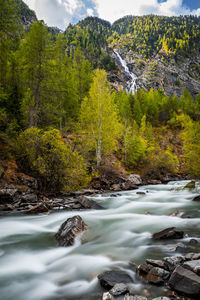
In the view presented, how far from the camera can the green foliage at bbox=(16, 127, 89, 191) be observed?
44.1ft

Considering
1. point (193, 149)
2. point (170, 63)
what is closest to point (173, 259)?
point (193, 149)

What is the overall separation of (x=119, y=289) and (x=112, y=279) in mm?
458

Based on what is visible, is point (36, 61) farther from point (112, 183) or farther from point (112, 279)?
point (112, 279)

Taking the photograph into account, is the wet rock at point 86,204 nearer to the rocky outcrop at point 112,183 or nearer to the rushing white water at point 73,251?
the rushing white water at point 73,251

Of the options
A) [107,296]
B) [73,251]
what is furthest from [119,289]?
[73,251]

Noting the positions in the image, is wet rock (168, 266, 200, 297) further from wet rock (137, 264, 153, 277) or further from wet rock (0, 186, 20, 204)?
wet rock (0, 186, 20, 204)

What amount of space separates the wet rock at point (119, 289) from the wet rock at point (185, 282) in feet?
2.92

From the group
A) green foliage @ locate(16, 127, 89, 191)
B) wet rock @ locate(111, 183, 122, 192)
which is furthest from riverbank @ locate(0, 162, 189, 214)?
wet rock @ locate(111, 183, 122, 192)

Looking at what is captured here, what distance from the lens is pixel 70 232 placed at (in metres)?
7.09

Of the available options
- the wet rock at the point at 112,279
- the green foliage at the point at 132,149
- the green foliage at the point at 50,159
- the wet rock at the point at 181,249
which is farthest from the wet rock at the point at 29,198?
the green foliage at the point at 132,149

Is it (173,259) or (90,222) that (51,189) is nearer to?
(90,222)

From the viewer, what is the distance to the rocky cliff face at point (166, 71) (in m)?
131

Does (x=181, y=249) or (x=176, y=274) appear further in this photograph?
(x=181, y=249)

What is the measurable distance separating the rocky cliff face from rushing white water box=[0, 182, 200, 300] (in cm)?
10795
